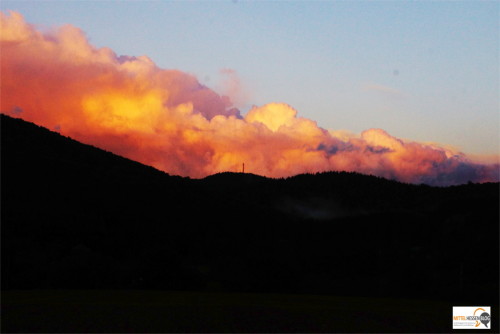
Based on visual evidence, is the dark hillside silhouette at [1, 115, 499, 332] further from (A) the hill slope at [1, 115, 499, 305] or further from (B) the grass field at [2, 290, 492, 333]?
(B) the grass field at [2, 290, 492, 333]

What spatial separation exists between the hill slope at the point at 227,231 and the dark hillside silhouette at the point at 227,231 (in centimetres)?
29

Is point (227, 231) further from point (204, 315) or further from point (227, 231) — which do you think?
point (204, 315)

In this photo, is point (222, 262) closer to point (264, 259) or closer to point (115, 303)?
point (264, 259)

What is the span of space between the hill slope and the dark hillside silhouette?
29cm

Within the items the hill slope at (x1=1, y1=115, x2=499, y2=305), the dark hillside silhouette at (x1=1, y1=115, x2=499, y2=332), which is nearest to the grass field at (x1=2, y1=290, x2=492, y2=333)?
the dark hillside silhouette at (x1=1, y1=115, x2=499, y2=332)

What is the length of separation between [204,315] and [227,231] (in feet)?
251

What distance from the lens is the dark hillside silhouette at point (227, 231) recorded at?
75938mm

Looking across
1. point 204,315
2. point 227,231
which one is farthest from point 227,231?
point 204,315

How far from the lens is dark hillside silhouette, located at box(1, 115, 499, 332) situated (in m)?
75.9

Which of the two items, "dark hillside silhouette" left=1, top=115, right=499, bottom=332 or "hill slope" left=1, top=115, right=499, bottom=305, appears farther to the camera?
"hill slope" left=1, top=115, right=499, bottom=305

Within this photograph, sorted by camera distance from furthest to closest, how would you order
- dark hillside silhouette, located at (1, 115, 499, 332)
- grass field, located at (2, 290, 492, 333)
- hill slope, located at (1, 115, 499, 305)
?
hill slope, located at (1, 115, 499, 305), dark hillside silhouette, located at (1, 115, 499, 332), grass field, located at (2, 290, 492, 333)

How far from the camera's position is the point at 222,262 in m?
88.9

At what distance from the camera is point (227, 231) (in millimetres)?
122812

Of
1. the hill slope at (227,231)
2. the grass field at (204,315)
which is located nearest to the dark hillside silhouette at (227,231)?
the hill slope at (227,231)
